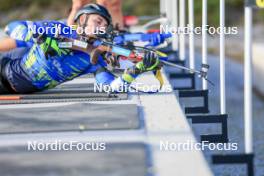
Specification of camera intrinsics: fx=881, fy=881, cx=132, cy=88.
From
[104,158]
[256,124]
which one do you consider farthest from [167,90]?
[256,124]

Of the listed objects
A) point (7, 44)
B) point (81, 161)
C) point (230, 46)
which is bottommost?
point (81, 161)

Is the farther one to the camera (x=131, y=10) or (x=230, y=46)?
(x=131, y=10)

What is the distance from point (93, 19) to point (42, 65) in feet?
1.76

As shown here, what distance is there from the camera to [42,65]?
22.1 ft

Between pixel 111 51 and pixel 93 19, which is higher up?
pixel 93 19

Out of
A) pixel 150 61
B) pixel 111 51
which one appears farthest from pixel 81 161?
pixel 111 51

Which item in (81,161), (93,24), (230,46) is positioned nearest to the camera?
(81,161)

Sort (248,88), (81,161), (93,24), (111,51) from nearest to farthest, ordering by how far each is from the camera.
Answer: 1. (81,161)
2. (248,88)
3. (111,51)
4. (93,24)

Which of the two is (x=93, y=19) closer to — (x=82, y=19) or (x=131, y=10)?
(x=82, y=19)

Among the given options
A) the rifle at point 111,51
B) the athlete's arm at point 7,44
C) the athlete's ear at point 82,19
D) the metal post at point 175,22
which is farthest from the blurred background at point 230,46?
the athlete's arm at point 7,44

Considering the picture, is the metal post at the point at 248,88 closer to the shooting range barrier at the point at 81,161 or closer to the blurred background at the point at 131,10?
the shooting range barrier at the point at 81,161

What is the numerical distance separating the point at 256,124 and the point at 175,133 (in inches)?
283

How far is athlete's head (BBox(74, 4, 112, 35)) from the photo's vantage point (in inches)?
260

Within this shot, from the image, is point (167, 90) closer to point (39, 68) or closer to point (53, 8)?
point (39, 68)
